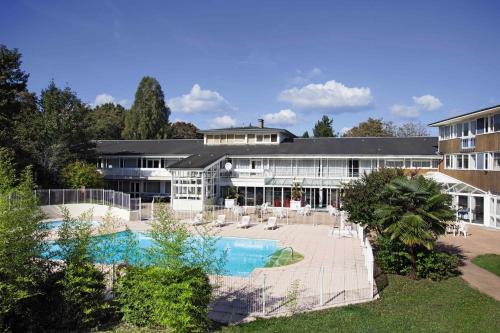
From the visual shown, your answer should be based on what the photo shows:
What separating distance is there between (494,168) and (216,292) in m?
22.7

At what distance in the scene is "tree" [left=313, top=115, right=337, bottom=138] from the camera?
7012cm

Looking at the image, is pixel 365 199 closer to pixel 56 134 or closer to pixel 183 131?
pixel 56 134

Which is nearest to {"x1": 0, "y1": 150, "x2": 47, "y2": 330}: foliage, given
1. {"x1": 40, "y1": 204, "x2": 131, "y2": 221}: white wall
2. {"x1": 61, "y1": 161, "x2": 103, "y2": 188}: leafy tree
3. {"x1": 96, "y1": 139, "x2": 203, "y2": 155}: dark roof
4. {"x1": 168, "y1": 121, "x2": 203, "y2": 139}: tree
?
{"x1": 40, "y1": 204, "x2": 131, "y2": 221}: white wall

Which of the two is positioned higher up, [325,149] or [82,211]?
[325,149]

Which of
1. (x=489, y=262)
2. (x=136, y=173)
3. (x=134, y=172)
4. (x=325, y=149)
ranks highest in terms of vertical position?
(x=325, y=149)

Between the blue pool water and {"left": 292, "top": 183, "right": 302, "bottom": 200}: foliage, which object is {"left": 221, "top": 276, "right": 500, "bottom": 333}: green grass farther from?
{"left": 292, "top": 183, "right": 302, "bottom": 200}: foliage

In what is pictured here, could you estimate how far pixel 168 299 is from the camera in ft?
29.5

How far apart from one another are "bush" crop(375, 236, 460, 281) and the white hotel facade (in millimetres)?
14740

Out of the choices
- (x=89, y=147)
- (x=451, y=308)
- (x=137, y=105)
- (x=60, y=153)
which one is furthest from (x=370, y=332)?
(x=137, y=105)

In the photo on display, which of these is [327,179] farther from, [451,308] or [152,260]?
A: [152,260]

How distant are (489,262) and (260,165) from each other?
2397 centimetres

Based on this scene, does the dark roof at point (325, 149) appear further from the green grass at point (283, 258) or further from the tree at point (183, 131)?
the tree at point (183, 131)

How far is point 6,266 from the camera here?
901 centimetres

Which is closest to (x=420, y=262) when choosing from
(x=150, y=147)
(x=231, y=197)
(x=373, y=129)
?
(x=231, y=197)
